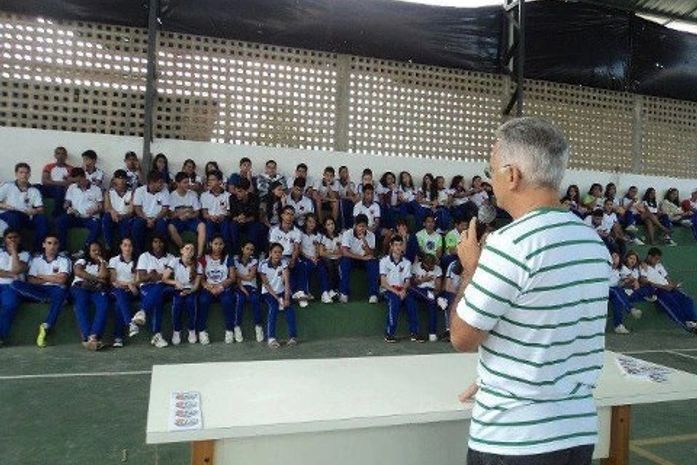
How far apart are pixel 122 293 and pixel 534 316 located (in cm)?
441

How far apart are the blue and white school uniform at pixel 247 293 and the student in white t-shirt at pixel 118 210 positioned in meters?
1.24

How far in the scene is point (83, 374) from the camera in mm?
3701

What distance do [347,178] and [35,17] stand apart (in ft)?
13.5

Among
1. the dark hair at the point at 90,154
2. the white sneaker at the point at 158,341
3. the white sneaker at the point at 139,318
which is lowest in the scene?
the white sneaker at the point at 158,341

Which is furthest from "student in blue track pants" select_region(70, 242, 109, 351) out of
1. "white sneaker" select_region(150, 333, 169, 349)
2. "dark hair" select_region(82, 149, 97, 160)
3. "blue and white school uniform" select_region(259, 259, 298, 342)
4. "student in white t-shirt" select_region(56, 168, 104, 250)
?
"dark hair" select_region(82, 149, 97, 160)

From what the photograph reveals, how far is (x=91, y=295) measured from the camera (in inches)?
183

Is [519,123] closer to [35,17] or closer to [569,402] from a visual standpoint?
[569,402]

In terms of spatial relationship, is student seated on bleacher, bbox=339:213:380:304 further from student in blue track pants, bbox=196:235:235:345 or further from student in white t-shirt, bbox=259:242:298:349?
student in blue track pants, bbox=196:235:235:345

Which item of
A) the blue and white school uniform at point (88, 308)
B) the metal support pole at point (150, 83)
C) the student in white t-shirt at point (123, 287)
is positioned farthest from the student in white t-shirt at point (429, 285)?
the metal support pole at point (150, 83)

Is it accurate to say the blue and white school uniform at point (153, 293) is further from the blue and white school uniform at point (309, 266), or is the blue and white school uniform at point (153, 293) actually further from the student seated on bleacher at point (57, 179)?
the student seated on bleacher at point (57, 179)

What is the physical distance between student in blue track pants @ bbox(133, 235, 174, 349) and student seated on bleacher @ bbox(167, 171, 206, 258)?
58 centimetres

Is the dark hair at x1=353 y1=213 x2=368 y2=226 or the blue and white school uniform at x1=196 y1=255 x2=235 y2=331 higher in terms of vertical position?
the dark hair at x1=353 y1=213 x2=368 y2=226

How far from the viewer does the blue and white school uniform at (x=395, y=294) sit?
530 centimetres

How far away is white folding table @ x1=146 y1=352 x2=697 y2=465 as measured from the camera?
1.38 meters
